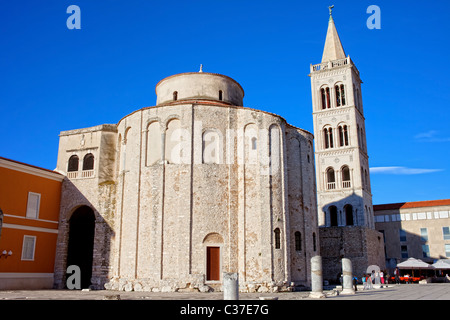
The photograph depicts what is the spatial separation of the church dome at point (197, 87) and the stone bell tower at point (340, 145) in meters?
19.6

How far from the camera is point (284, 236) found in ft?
77.2

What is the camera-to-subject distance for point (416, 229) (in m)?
51.9

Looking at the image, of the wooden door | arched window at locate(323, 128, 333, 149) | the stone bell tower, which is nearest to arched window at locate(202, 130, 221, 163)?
the wooden door

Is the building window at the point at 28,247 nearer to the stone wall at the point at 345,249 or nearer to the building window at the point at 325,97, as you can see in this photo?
the stone wall at the point at 345,249

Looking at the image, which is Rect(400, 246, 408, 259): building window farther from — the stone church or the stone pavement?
the stone pavement

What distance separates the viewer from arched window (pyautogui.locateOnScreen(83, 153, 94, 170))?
27.3 m

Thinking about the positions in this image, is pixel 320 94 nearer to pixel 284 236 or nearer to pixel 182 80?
pixel 182 80

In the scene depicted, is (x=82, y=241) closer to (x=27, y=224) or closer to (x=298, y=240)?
(x=27, y=224)

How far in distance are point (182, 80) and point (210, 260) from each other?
11.8m

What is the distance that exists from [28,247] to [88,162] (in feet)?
21.1

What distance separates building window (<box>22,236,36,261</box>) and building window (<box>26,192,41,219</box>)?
1.27 meters

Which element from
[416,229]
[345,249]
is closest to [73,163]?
[345,249]

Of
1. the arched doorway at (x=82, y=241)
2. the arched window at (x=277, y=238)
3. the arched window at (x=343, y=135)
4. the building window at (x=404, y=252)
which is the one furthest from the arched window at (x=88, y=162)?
the building window at (x=404, y=252)
